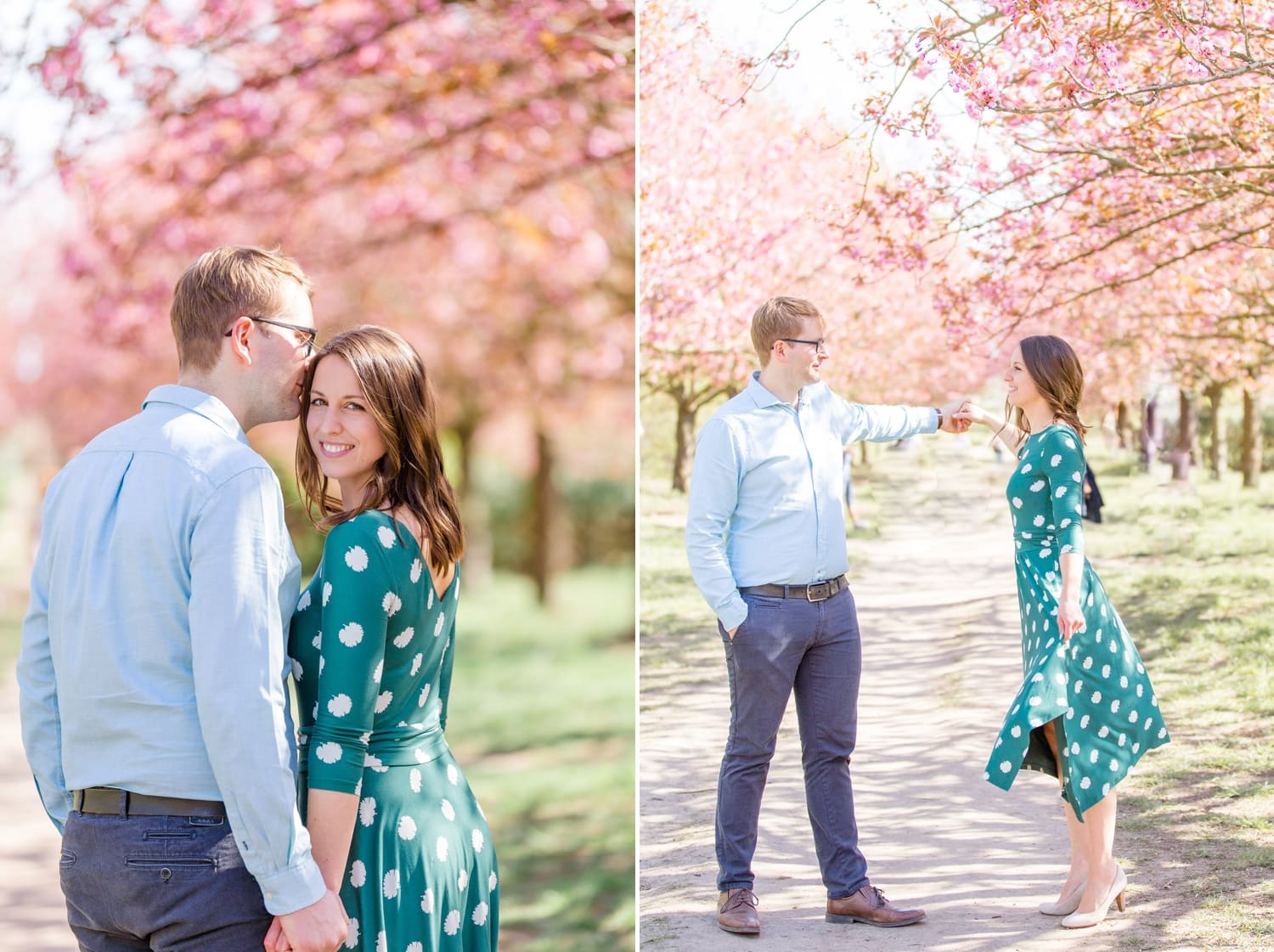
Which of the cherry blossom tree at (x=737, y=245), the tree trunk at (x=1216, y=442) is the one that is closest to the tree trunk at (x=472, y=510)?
the cherry blossom tree at (x=737, y=245)

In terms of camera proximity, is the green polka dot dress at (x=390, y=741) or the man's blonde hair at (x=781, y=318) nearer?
the green polka dot dress at (x=390, y=741)

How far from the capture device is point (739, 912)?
9.07 feet

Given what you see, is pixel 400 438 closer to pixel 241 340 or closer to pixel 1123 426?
pixel 241 340

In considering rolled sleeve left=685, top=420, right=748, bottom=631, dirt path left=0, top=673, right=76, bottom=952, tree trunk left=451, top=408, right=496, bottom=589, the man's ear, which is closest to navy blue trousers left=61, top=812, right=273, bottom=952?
the man's ear

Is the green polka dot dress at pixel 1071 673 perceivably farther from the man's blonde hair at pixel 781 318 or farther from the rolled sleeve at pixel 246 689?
the rolled sleeve at pixel 246 689

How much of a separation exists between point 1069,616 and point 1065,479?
0.91 feet

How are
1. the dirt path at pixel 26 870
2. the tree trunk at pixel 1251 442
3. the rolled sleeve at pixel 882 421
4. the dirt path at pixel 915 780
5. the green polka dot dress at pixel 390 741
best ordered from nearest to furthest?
1. the green polka dot dress at pixel 390 741
2. the dirt path at pixel 915 780
3. the rolled sleeve at pixel 882 421
4. the dirt path at pixel 26 870
5. the tree trunk at pixel 1251 442

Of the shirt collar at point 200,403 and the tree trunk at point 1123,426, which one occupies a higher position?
the tree trunk at point 1123,426

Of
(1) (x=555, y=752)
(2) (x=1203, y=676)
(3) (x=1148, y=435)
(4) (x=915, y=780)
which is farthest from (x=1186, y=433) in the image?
(1) (x=555, y=752)

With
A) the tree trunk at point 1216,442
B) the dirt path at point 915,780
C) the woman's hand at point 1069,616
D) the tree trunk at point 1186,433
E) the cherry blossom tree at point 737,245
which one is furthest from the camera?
the tree trunk at point 1216,442

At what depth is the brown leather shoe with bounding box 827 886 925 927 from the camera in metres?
2.71

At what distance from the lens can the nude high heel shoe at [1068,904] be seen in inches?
104

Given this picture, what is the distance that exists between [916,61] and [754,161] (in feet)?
4.14

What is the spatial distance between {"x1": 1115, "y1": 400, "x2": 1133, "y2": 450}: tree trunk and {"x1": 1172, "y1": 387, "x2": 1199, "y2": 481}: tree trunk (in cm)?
22
